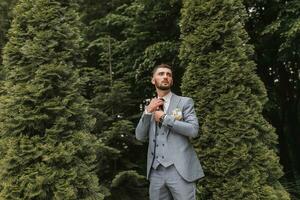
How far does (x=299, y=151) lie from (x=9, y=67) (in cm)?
759

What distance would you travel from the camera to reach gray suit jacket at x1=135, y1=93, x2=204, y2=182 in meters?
3.20

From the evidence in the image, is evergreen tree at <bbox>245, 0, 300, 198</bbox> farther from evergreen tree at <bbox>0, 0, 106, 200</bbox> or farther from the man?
evergreen tree at <bbox>0, 0, 106, 200</bbox>

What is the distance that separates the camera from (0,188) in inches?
148

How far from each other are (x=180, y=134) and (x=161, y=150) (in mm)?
213

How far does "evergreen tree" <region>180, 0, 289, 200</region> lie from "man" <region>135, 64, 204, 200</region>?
1.13 m

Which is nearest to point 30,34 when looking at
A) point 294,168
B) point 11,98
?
point 11,98

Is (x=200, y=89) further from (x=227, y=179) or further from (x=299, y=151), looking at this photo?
(x=299, y=151)

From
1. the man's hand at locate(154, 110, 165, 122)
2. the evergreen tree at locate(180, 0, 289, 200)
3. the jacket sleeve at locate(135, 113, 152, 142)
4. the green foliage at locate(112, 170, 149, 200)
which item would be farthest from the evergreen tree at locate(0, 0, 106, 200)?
the green foliage at locate(112, 170, 149, 200)

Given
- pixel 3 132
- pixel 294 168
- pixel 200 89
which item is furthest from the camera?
pixel 294 168

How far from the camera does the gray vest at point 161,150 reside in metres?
3.25

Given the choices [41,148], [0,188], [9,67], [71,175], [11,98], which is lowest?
[0,188]

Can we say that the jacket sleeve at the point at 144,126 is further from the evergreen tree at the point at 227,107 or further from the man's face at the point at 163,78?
the evergreen tree at the point at 227,107

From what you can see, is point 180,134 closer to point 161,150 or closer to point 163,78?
point 161,150

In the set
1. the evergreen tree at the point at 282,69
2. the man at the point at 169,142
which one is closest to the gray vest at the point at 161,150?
the man at the point at 169,142
